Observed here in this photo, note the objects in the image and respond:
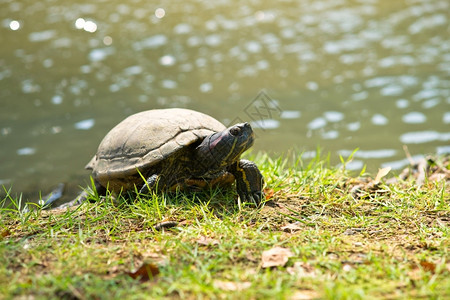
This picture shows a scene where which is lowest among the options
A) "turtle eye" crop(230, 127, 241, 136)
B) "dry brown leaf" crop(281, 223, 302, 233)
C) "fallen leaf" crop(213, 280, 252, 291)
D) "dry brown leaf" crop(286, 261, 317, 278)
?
"dry brown leaf" crop(281, 223, 302, 233)

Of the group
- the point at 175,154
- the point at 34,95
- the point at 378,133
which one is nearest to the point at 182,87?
the point at 34,95

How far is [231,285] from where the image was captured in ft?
7.59

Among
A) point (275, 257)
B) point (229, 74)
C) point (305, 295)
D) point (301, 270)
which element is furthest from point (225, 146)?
point (229, 74)

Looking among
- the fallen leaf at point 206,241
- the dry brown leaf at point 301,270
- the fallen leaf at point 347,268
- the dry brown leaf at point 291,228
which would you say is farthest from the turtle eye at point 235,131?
the fallen leaf at point 347,268

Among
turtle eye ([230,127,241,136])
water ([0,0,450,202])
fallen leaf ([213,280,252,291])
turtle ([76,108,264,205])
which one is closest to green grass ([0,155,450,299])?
fallen leaf ([213,280,252,291])

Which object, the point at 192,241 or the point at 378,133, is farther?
the point at 378,133

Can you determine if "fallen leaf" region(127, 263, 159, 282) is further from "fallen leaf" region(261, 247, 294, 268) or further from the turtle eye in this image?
the turtle eye

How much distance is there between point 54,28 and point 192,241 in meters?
8.85

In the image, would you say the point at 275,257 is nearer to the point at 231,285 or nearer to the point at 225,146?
the point at 231,285

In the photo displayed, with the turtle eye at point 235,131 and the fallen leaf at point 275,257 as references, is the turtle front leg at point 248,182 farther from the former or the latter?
the fallen leaf at point 275,257

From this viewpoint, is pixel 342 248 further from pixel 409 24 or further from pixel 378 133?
pixel 409 24

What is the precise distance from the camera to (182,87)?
8094mm

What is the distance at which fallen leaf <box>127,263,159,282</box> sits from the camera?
2.39m

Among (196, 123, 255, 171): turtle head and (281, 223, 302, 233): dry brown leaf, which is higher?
(196, 123, 255, 171): turtle head
